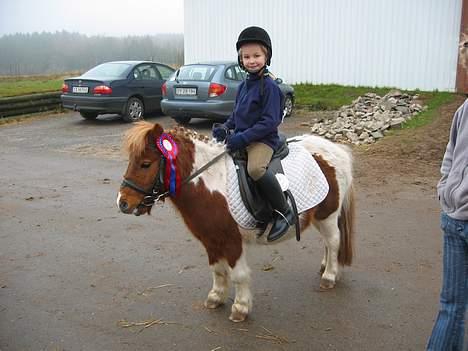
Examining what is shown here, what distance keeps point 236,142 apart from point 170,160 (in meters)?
0.51

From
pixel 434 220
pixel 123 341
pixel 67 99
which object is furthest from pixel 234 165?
pixel 67 99

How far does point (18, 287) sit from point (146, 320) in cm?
140

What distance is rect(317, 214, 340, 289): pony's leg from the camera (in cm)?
422

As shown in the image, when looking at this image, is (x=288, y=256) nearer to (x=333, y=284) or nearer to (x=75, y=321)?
(x=333, y=284)

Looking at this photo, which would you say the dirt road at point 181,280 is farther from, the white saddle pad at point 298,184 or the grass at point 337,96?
the grass at point 337,96

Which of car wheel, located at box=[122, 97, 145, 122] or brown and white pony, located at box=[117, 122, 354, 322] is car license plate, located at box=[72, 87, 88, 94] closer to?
car wheel, located at box=[122, 97, 145, 122]

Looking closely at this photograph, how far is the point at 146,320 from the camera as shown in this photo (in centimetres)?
376

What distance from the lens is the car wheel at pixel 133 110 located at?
44.4 feet

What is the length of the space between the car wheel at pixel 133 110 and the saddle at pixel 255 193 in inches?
410

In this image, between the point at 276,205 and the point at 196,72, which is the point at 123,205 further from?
the point at 196,72

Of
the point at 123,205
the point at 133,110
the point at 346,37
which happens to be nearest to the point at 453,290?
the point at 123,205

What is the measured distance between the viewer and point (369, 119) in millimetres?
11516

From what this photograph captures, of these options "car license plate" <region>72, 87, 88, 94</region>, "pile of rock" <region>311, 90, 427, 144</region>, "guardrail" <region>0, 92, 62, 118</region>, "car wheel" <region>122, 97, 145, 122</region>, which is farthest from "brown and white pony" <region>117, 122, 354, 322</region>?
"guardrail" <region>0, 92, 62, 118</region>

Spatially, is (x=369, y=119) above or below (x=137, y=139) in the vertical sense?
below
